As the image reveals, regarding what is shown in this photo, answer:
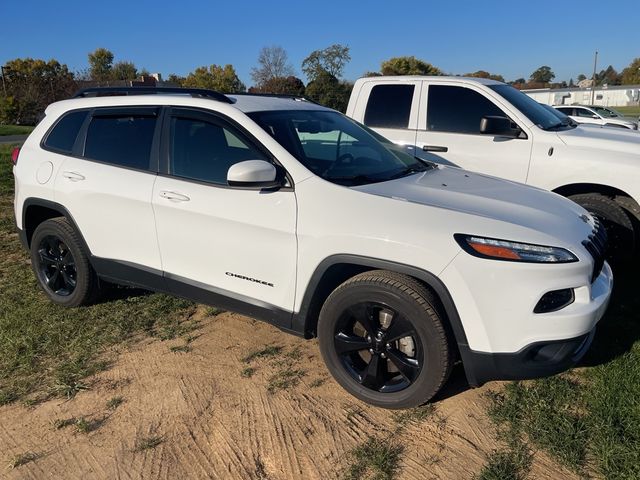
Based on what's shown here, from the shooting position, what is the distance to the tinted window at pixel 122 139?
151 inches

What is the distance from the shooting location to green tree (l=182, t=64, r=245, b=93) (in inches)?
1604

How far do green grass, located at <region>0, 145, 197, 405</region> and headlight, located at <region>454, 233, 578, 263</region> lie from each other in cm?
241

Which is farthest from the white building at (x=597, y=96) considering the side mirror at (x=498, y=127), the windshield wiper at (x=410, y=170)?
the windshield wiper at (x=410, y=170)

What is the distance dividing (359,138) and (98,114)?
2087mm

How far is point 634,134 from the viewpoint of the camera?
17.9ft

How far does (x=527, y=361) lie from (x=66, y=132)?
3.87 metres

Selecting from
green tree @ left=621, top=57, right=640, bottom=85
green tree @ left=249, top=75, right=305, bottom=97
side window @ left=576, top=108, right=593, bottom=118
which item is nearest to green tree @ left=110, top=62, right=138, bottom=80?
green tree @ left=249, top=75, right=305, bottom=97

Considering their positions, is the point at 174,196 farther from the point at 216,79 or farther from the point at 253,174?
the point at 216,79

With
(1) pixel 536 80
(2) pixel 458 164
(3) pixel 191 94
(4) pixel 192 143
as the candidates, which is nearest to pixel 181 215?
(4) pixel 192 143

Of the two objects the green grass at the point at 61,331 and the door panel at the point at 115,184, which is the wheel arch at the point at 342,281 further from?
the green grass at the point at 61,331

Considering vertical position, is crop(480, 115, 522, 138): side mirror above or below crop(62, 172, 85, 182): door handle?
above

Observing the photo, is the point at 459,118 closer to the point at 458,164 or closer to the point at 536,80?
the point at 458,164

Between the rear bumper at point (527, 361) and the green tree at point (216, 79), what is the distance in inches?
1504

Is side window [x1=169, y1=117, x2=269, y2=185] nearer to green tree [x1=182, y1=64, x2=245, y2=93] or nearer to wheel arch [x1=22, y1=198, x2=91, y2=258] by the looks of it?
wheel arch [x1=22, y1=198, x2=91, y2=258]
